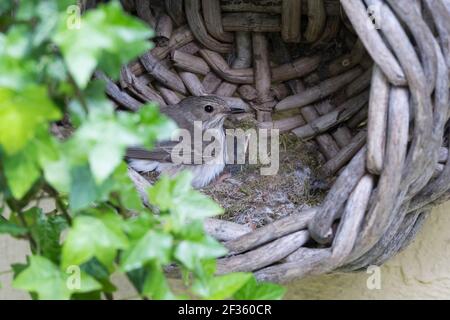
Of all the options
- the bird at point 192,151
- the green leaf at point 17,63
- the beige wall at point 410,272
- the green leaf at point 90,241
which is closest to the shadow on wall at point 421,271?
the beige wall at point 410,272

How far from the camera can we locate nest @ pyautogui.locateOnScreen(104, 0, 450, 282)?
1140 mm

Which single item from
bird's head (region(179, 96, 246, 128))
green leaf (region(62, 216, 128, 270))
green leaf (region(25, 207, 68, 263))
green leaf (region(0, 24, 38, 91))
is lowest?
green leaf (region(62, 216, 128, 270))

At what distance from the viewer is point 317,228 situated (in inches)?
47.9

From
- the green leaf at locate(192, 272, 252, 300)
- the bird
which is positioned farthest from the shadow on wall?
the green leaf at locate(192, 272, 252, 300)

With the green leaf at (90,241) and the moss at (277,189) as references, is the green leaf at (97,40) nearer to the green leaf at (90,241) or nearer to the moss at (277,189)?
the green leaf at (90,241)

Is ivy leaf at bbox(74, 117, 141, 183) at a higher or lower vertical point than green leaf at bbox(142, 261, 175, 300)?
higher

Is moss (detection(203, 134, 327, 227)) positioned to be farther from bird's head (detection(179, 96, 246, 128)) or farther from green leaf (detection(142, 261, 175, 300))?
green leaf (detection(142, 261, 175, 300))

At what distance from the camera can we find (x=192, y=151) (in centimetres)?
198

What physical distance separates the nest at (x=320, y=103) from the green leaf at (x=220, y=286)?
360mm

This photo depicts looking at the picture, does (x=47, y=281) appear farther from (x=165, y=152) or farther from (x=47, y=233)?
(x=165, y=152)

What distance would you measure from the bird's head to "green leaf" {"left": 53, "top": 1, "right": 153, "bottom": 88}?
1122 mm

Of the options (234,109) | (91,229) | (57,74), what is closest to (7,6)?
(57,74)

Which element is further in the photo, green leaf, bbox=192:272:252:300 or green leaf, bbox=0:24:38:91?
green leaf, bbox=192:272:252:300

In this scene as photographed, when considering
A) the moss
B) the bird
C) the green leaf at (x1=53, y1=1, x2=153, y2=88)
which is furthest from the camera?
the bird
